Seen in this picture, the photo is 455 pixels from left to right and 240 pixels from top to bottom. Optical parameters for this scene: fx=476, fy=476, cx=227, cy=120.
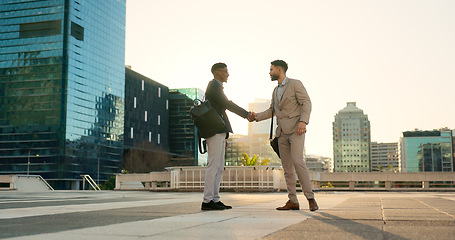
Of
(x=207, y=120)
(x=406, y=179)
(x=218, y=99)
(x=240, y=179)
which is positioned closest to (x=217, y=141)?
(x=207, y=120)

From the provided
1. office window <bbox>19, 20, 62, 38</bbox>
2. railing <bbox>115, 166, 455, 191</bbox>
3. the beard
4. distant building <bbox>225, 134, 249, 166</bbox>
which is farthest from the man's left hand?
distant building <bbox>225, 134, 249, 166</bbox>

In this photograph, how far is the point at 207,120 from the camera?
5789 millimetres

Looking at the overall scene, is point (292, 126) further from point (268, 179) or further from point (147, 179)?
point (147, 179)

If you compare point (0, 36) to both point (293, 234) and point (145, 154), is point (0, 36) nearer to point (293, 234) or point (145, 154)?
point (145, 154)

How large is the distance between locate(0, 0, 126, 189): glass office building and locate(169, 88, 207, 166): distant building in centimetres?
3107

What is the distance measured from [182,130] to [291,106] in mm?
117159

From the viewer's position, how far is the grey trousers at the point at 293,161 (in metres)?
5.59

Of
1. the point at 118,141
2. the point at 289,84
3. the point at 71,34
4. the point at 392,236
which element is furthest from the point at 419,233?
the point at 118,141

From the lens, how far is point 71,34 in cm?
8269

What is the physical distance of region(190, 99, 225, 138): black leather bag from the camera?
575 centimetres

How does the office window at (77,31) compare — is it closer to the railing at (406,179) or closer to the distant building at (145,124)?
the distant building at (145,124)

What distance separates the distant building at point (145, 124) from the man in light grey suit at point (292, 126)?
9341cm

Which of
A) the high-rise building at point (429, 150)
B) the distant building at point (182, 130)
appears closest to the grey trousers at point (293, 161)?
the distant building at point (182, 130)

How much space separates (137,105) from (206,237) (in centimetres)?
10589
